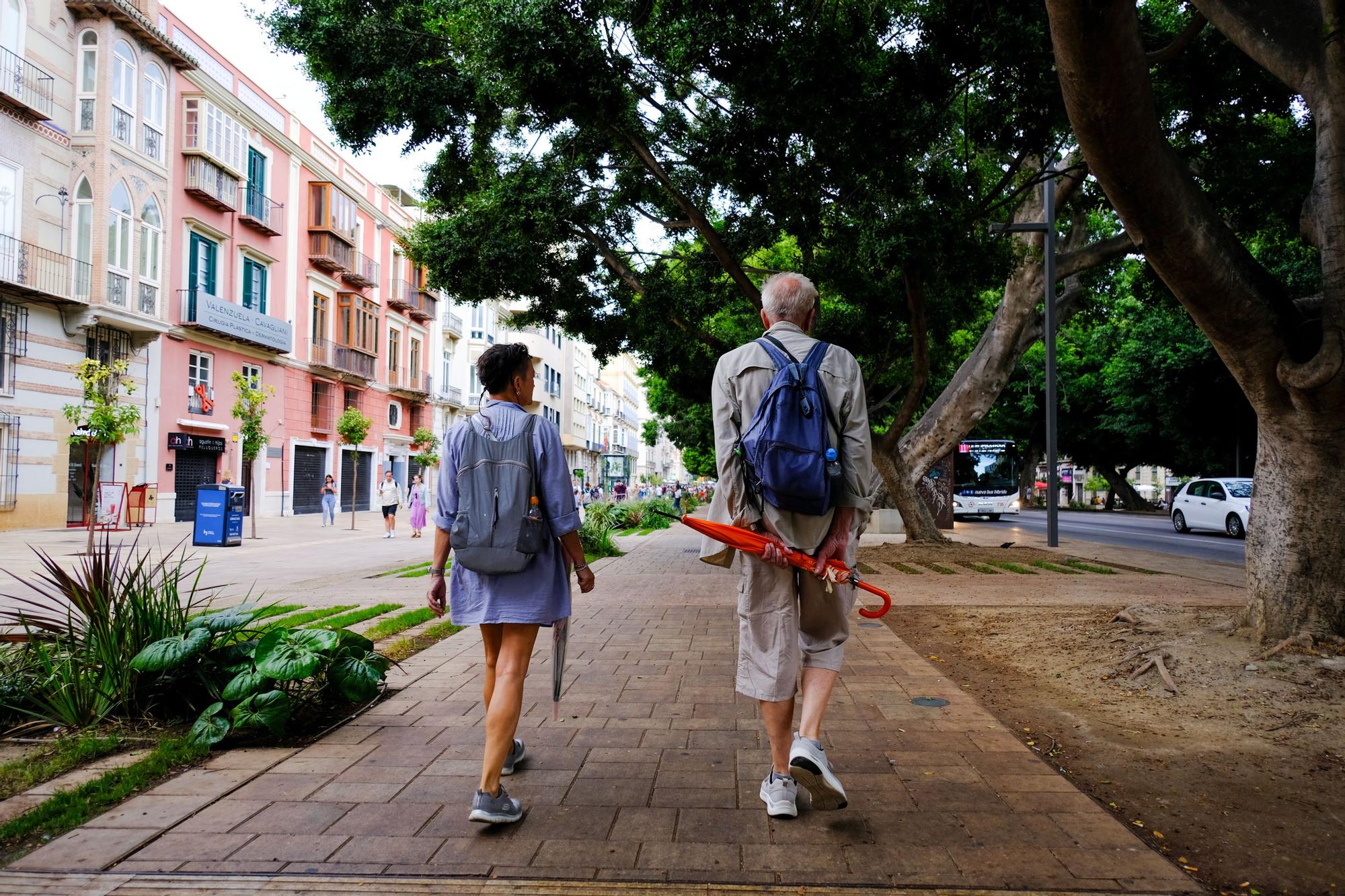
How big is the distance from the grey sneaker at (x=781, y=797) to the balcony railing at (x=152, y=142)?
2571 cm

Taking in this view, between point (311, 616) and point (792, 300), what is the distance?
5728 millimetres

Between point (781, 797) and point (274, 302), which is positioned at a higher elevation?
point (274, 302)

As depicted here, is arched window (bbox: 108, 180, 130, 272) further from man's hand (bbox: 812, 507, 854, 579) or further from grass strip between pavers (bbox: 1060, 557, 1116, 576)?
man's hand (bbox: 812, 507, 854, 579)

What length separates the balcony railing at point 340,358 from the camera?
32625 mm

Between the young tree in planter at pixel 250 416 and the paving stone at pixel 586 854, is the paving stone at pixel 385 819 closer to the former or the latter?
the paving stone at pixel 586 854

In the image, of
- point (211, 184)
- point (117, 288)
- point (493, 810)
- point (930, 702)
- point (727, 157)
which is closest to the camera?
point (493, 810)

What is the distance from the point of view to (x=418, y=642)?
6617 mm

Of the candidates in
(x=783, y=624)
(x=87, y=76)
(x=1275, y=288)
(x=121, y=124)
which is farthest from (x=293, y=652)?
(x=121, y=124)

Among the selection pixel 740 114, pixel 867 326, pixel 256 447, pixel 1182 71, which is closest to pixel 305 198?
pixel 256 447

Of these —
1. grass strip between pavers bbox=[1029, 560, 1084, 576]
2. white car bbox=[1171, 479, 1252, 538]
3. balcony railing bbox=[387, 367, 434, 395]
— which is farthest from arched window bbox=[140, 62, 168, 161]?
white car bbox=[1171, 479, 1252, 538]

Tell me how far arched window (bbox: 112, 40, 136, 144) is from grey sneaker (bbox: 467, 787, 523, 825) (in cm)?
2448

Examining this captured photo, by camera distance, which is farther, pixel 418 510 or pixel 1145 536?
pixel 1145 536

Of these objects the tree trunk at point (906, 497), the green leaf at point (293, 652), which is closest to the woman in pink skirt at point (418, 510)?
the tree trunk at point (906, 497)

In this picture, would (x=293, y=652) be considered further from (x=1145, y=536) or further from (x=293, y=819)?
(x=1145, y=536)
